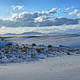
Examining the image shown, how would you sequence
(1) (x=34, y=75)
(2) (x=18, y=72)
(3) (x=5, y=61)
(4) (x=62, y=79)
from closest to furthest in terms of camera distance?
(4) (x=62, y=79) < (1) (x=34, y=75) < (2) (x=18, y=72) < (3) (x=5, y=61)

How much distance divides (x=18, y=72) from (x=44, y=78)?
Answer: 114cm

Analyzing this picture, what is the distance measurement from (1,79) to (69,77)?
2.06 m

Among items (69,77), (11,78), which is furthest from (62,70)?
(11,78)

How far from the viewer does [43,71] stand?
6043mm

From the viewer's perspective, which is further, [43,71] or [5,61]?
[5,61]

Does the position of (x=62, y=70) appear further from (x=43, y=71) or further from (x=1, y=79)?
(x=1, y=79)

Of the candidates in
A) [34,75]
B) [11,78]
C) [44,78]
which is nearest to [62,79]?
[44,78]

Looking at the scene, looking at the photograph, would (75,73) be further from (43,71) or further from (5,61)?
(5,61)

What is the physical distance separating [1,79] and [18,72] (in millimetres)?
874

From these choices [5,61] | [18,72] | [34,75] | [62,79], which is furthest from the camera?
[5,61]

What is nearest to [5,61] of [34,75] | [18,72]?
[18,72]

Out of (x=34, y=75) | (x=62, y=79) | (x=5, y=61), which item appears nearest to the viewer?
(x=62, y=79)

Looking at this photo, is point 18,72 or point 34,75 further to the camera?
point 18,72

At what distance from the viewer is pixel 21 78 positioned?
17.1ft
